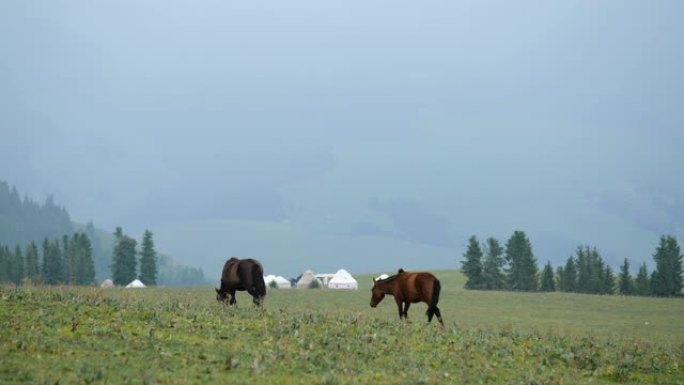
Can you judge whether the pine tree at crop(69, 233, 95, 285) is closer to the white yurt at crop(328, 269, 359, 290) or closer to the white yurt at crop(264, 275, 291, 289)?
the white yurt at crop(264, 275, 291, 289)

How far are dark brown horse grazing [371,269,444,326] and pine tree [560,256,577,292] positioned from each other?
3774 inches

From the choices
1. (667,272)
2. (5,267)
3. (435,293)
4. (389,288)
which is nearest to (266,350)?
(435,293)

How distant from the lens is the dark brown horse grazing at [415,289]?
2612 cm

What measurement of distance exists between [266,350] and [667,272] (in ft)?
334

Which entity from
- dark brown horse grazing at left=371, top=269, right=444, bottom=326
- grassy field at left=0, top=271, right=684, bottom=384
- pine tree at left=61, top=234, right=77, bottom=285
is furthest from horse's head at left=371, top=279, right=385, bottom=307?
pine tree at left=61, top=234, right=77, bottom=285

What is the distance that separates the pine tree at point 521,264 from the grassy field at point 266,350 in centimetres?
9597

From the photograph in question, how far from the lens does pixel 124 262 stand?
420 feet

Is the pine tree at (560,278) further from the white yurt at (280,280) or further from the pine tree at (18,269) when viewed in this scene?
the pine tree at (18,269)

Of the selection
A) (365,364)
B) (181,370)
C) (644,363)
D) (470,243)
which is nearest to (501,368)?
(365,364)

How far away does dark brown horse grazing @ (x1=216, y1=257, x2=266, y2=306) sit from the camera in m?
30.6

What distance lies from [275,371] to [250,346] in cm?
222

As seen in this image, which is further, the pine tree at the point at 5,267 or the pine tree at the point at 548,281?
the pine tree at the point at 5,267

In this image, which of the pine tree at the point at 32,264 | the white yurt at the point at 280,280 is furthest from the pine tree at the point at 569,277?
the pine tree at the point at 32,264

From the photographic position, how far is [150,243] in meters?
133
